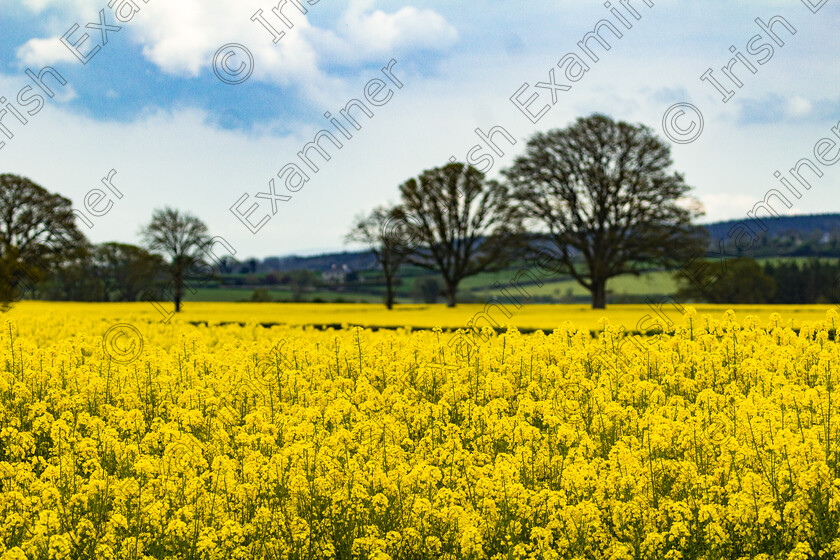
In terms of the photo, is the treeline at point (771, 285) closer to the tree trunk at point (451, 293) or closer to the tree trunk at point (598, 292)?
the tree trunk at point (598, 292)

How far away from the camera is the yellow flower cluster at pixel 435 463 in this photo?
19.2 feet

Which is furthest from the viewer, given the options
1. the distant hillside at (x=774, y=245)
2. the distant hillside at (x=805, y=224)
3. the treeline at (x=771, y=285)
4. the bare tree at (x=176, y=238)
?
the distant hillside at (x=805, y=224)

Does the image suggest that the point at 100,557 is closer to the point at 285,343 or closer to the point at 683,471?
the point at 683,471

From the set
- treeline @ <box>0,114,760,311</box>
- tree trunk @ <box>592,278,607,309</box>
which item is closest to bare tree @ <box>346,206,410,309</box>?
treeline @ <box>0,114,760,311</box>

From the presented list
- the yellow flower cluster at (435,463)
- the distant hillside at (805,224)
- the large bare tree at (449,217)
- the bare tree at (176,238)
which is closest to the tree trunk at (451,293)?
the large bare tree at (449,217)

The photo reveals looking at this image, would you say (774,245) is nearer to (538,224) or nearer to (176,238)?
(538,224)

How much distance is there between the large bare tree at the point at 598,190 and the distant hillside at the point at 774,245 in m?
7.11

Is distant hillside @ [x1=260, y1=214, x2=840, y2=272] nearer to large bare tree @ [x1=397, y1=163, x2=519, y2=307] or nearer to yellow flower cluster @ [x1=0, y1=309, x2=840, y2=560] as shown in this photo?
large bare tree @ [x1=397, y1=163, x2=519, y2=307]

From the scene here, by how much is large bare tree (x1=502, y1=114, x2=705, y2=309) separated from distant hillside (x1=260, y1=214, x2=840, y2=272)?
23.3 feet

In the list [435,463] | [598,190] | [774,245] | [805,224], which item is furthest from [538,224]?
[805,224]

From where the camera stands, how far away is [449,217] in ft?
160

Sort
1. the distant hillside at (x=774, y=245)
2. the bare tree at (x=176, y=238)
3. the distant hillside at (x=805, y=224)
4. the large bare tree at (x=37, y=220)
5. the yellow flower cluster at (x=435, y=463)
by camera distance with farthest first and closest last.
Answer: the distant hillside at (x=805, y=224), the distant hillside at (x=774, y=245), the large bare tree at (x=37, y=220), the bare tree at (x=176, y=238), the yellow flower cluster at (x=435, y=463)

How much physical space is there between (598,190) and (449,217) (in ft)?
37.2

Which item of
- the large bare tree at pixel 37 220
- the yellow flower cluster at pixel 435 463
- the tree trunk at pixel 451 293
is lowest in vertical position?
the yellow flower cluster at pixel 435 463
